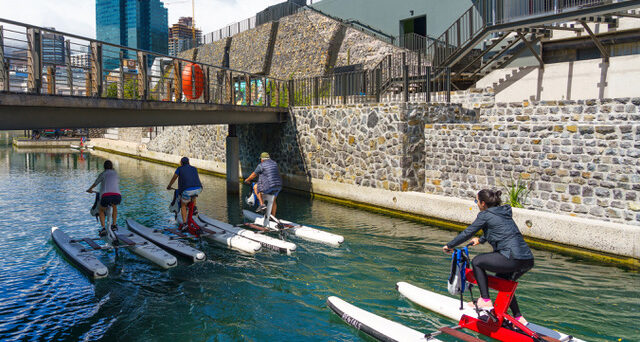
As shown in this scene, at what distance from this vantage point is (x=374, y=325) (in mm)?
6730

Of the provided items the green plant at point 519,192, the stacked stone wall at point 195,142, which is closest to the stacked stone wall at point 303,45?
the stacked stone wall at point 195,142

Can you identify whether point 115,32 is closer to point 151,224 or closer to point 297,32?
point 297,32

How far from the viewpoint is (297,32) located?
3341 cm

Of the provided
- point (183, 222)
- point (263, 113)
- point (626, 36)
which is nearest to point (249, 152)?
point (263, 113)

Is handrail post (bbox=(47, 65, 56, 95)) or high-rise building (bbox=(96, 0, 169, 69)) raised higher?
high-rise building (bbox=(96, 0, 169, 69))

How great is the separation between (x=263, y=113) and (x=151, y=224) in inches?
286

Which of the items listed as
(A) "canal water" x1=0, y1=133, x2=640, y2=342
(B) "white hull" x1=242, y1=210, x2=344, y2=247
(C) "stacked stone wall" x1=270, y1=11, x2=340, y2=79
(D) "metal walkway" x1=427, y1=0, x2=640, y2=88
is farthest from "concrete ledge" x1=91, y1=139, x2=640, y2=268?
(C) "stacked stone wall" x1=270, y1=11, x2=340, y2=79

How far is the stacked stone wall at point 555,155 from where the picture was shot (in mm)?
11133

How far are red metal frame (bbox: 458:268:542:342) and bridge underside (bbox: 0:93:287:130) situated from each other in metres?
9.00

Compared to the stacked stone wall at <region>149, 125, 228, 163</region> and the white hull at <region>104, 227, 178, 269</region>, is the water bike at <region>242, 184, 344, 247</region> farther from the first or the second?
the stacked stone wall at <region>149, 125, 228, 163</region>

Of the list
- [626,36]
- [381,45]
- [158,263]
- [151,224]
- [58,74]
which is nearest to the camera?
[158,263]

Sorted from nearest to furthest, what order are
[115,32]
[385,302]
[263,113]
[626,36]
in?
[385,302]
[626,36]
[263,113]
[115,32]

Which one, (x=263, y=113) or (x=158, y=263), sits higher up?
(x=263, y=113)

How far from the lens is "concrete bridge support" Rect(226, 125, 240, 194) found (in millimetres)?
19953
